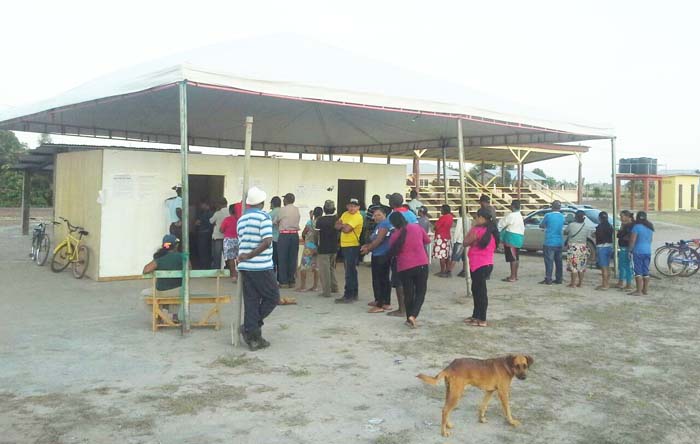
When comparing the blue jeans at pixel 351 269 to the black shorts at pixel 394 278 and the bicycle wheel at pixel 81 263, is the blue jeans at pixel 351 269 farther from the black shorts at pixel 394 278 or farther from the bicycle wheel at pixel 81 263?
the bicycle wheel at pixel 81 263

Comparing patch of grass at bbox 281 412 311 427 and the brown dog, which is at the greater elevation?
the brown dog

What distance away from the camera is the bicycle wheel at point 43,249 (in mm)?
12227

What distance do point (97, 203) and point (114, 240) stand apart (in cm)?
71

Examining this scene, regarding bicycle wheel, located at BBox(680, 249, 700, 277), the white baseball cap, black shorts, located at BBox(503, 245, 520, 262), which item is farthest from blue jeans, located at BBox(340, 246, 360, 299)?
bicycle wheel, located at BBox(680, 249, 700, 277)

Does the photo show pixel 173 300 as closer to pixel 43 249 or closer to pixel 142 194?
pixel 142 194

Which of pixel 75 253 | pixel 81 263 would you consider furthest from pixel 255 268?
pixel 75 253

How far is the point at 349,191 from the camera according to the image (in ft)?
49.6

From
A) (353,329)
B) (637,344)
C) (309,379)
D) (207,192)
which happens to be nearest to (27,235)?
(207,192)

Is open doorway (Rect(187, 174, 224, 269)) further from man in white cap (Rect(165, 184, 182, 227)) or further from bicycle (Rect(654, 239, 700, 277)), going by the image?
bicycle (Rect(654, 239, 700, 277))

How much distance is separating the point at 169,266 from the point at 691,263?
10.1 metres

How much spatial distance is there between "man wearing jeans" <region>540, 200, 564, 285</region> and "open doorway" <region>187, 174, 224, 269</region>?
596 cm

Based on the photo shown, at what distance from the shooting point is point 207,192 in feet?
45.9

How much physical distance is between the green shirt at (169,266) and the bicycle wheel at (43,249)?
6543mm

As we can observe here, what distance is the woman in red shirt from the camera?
37.9ft
